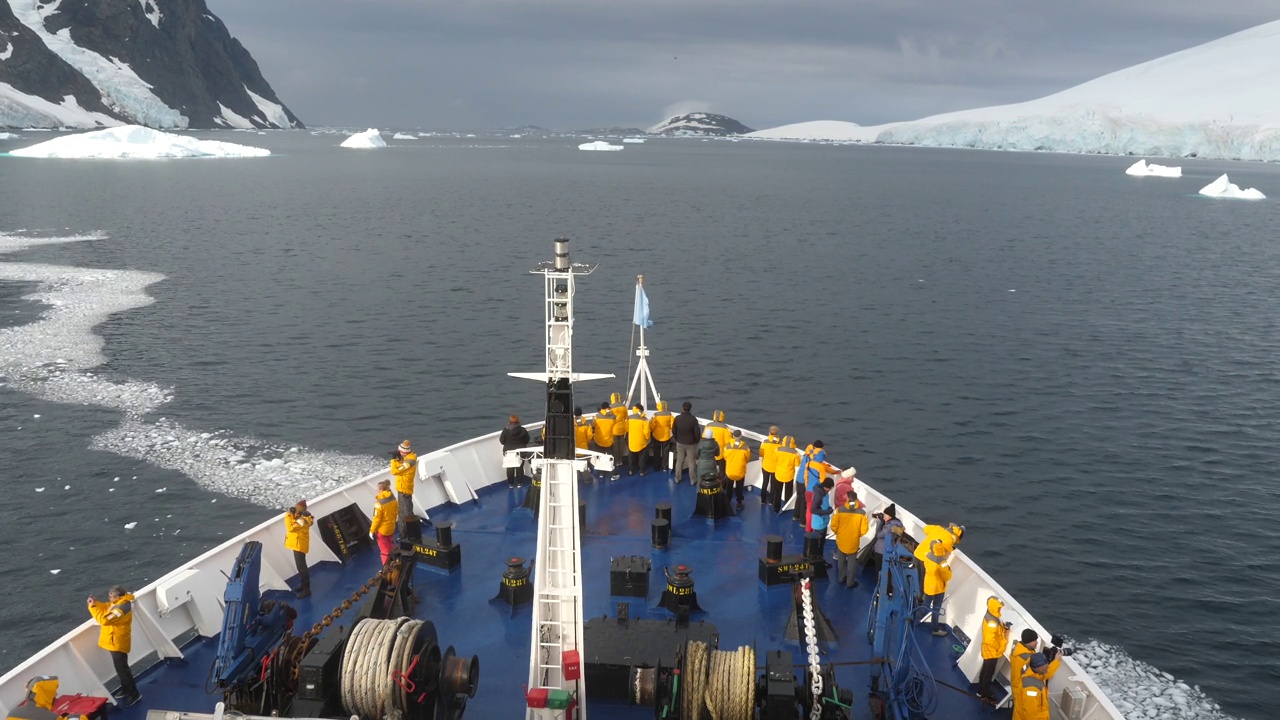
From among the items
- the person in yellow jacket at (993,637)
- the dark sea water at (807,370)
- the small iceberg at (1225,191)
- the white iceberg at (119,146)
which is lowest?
the dark sea water at (807,370)

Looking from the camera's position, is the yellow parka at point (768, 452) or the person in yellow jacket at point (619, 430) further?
the person in yellow jacket at point (619, 430)

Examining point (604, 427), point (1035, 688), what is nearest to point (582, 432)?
point (604, 427)

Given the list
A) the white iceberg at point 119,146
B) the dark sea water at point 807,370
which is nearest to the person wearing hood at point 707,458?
the dark sea water at point 807,370

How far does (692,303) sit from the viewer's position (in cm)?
5406

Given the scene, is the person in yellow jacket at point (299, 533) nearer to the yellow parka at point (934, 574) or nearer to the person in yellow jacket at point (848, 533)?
the person in yellow jacket at point (848, 533)

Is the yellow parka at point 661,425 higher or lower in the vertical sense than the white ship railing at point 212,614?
higher

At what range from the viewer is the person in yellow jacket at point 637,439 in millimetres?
19094

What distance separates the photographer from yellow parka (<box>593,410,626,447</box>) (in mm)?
19016

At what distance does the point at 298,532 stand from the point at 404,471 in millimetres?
2271

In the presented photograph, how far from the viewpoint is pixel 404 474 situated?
15.8m

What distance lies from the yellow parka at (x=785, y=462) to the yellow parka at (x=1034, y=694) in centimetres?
676

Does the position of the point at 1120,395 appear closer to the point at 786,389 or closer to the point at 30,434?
the point at 786,389

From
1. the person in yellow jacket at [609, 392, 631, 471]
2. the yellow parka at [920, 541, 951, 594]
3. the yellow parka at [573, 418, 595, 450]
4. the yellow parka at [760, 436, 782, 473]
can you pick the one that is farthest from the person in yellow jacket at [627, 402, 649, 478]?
the yellow parka at [920, 541, 951, 594]

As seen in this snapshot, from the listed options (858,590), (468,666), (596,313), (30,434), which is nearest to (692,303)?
(596,313)
